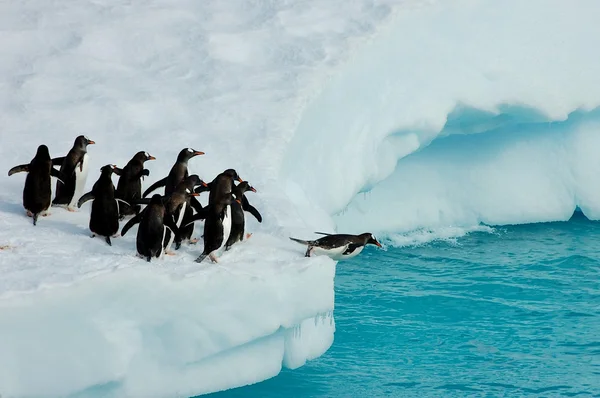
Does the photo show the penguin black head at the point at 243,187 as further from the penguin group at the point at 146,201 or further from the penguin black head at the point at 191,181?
the penguin black head at the point at 191,181

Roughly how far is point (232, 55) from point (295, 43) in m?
0.72

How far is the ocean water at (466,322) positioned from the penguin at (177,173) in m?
1.78

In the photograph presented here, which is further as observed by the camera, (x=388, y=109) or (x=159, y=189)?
(x=388, y=109)

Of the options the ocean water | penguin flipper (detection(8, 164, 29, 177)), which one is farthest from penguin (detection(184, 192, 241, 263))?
penguin flipper (detection(8, 164, 29, 177))

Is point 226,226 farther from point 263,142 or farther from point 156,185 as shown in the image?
point 263,142

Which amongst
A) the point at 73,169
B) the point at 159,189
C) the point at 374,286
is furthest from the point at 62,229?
the point at 374,286

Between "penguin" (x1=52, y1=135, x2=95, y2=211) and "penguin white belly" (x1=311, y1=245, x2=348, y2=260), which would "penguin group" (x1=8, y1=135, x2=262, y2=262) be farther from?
"penguin white belly" (x1=311, y1=245, x2=348, y2=260)

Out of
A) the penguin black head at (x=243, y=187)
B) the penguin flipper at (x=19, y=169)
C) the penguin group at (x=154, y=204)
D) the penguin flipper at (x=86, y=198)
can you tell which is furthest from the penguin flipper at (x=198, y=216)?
the penguin flipper at (x=19, y=169)

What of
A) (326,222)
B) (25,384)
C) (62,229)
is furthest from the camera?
(326,222)

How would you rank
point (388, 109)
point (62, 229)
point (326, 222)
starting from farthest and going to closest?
1. point (388, 109)
2. point (326, 222)
3. point (62, 229)

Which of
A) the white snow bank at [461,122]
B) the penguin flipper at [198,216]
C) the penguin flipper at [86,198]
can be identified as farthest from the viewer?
the white snow bank at [461,122]

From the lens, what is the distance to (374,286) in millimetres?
9188

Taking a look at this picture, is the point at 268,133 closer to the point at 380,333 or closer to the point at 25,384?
the point at 380,333

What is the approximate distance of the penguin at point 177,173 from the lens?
7.46 metres
